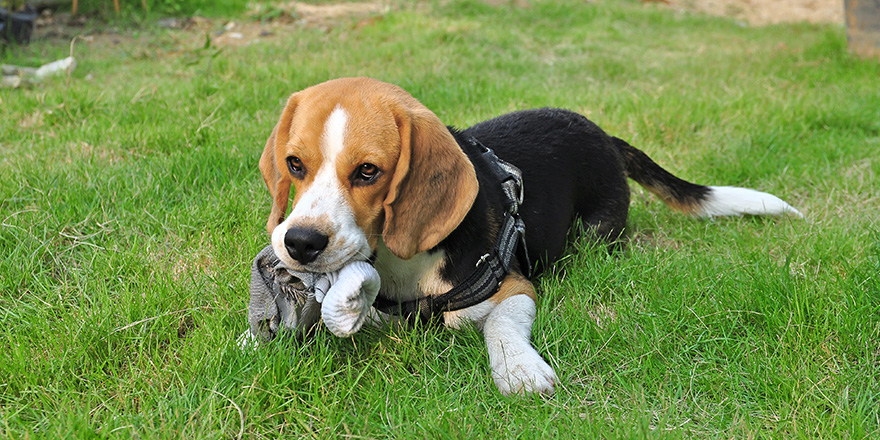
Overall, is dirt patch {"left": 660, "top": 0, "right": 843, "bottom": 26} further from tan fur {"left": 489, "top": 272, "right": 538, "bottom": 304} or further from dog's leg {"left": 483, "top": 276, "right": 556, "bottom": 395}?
dog's leg {"left": 483, "top": 276, "right": 556, "bottom": 395}

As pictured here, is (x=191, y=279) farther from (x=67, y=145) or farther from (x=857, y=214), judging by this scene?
(x=857, y=214)

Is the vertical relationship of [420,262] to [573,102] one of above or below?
above

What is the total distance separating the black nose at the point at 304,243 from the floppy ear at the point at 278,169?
0.49 metres

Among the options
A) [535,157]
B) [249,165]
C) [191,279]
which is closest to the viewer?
[191,279]

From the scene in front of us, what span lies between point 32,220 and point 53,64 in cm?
342

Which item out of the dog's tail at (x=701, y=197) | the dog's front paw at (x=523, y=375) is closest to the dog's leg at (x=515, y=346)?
the dog's front paw at (x=523, y=375)

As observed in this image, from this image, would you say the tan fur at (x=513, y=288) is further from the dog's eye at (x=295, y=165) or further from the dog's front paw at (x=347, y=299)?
the dog's eye at (x=295, y=165)

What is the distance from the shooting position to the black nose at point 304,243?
222cm

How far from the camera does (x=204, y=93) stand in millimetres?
5547

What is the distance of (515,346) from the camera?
2.53 metres

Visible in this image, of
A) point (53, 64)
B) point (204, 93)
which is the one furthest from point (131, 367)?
point (53, 64)

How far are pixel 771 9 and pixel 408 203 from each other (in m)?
13.5

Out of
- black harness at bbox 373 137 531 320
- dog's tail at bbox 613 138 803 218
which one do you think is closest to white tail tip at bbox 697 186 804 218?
dog's tail at bbox 613 138 803 218

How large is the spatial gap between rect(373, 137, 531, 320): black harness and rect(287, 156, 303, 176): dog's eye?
0.64 meters
